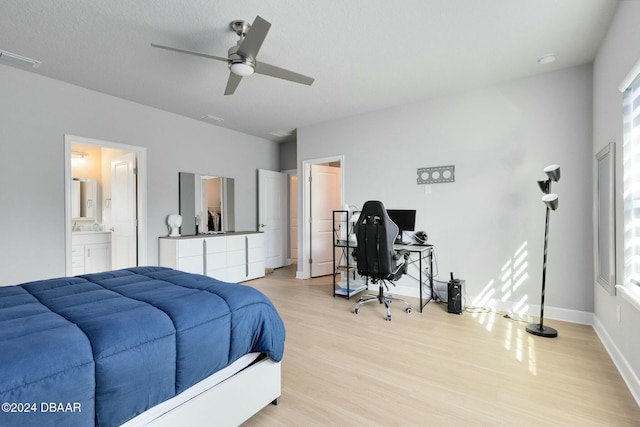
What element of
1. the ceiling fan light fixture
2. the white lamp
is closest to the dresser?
the white lamp

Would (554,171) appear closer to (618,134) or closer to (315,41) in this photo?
(618,134)

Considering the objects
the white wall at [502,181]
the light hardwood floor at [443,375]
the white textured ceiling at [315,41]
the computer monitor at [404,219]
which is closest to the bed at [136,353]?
the light hardwood floor at [443,375]

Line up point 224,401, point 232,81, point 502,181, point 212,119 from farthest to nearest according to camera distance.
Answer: point 212,119
point 502,181
point 232,81
point 224,401

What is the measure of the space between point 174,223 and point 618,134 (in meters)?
4.99

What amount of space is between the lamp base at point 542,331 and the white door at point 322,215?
3.27m

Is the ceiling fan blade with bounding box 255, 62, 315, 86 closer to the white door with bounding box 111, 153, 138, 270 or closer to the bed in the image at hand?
the bed

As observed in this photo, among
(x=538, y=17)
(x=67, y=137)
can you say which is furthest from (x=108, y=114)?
(x=538, y=17)

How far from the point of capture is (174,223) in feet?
14.4

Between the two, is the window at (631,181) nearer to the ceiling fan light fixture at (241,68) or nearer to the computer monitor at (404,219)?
the computer monitor at (404,219)

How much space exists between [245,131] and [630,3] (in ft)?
16.4

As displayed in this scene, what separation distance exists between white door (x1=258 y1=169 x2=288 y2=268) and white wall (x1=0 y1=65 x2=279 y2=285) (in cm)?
192

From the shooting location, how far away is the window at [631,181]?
2.00m

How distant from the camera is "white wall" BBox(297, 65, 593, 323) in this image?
316 centimetres

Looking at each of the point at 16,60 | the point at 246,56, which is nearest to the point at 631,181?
the point at 246,56
